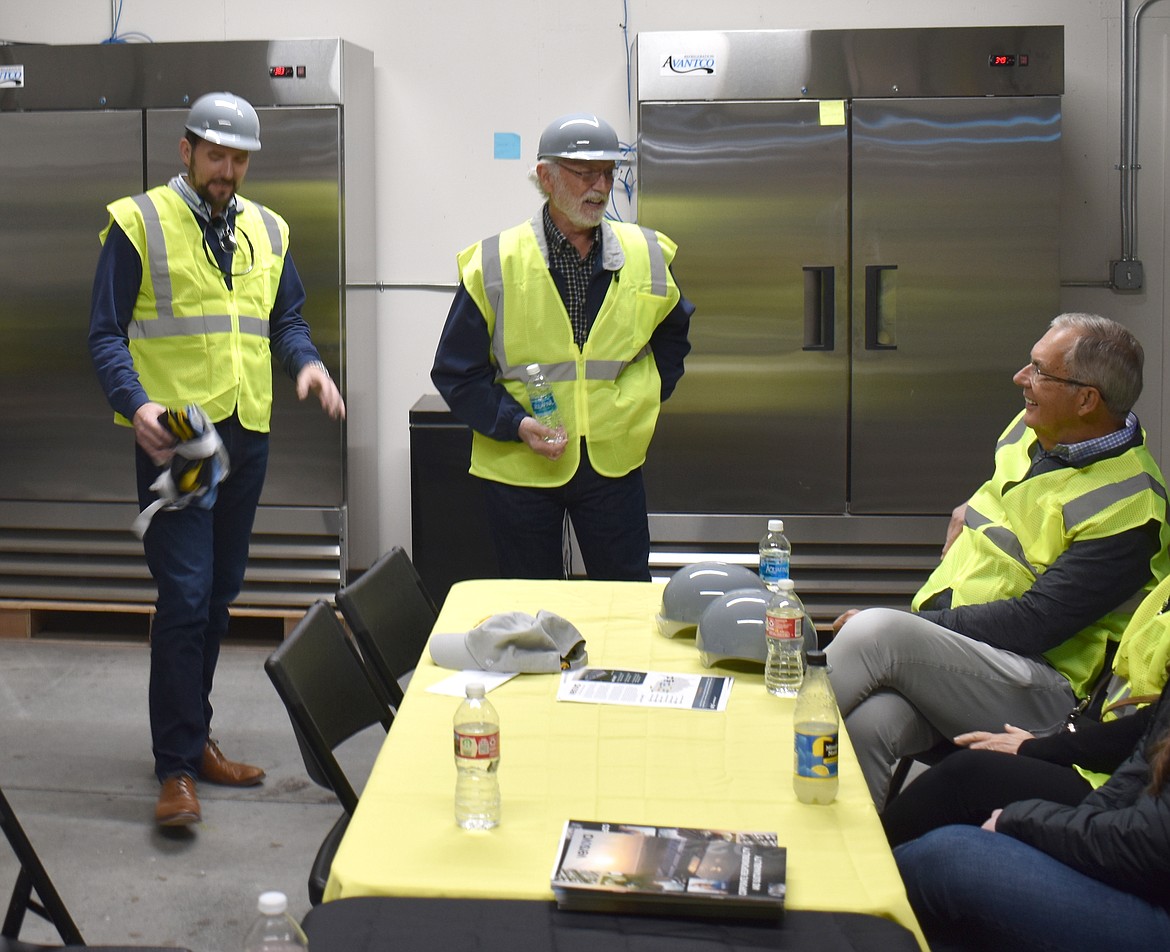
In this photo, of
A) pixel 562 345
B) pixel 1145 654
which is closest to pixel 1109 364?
pixel 1145 654

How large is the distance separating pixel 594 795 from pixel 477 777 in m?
0.18

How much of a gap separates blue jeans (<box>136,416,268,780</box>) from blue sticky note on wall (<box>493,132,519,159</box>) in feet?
7.61

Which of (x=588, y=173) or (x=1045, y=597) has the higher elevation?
(x=588, y=173)

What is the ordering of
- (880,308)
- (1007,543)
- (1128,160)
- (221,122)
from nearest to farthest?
1. (1007,543)
2. (221,122)
3. (880,308)
4. (1128,160)

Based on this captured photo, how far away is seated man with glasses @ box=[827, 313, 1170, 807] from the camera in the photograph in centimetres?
288

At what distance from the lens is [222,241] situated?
3.65 meters

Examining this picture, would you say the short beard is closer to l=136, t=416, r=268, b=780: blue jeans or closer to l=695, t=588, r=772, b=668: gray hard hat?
l=136, t=416, r=268, b=780: blue jeans

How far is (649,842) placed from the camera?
1.72 m

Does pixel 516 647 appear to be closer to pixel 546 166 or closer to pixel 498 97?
pixel 546 166

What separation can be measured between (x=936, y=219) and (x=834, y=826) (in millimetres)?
3614

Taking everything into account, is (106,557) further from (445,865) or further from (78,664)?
(445,865)

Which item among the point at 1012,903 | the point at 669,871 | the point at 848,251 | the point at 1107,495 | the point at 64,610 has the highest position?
the point at 848,251

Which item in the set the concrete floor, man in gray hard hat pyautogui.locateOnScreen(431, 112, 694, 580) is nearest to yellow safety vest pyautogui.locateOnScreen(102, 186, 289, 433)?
man in gray hard hat pyautogui.locateOnScreen(431, 112, 694, 580)

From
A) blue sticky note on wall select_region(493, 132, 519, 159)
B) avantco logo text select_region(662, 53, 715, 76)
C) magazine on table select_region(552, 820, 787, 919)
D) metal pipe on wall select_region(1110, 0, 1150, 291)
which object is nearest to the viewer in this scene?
magazine on table select_region(552, 820, 787, 919)
